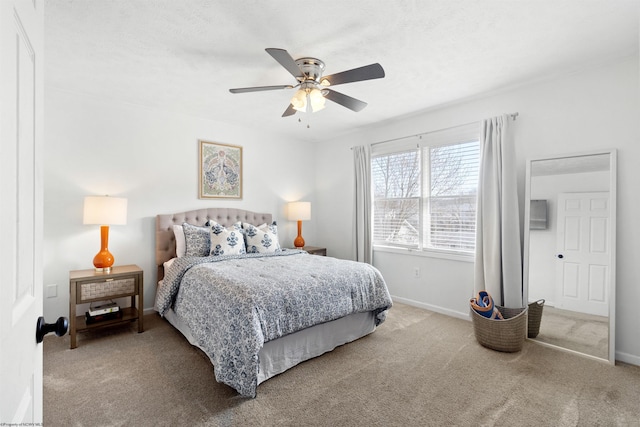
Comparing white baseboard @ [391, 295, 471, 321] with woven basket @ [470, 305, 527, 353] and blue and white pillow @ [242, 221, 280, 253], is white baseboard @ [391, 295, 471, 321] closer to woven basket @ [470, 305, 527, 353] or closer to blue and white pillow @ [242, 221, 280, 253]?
woven basket @ [470, 305, 527, 353]

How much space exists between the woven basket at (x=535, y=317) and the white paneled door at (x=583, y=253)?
15cm

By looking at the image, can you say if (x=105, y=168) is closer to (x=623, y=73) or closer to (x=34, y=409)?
(x=34, y=409)

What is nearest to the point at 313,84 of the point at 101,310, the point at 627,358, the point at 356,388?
the point at 356,388

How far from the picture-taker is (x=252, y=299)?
2.22m

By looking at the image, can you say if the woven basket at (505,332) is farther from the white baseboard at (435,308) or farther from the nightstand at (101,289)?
the nightstand at (101,289)

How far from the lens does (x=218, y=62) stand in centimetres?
264

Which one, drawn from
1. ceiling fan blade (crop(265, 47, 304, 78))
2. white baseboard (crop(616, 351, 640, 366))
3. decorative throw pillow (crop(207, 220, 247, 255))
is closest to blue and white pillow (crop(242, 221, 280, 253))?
decorative throw pillow (crop(207, 220, 247, 255))

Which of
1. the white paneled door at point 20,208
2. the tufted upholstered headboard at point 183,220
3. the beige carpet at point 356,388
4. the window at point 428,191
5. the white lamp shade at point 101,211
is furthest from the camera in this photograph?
the tufted upholstered headboard at point 183,220

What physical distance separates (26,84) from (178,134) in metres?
3.57

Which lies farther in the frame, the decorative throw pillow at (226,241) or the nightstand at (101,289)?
the decorative throw pillow at (226,241)

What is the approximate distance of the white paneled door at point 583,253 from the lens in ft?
8.89

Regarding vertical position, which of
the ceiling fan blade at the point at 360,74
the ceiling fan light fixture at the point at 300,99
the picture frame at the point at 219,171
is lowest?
the picture frame at the point at 219,171

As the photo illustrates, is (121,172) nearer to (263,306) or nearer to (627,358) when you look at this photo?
(263,306)

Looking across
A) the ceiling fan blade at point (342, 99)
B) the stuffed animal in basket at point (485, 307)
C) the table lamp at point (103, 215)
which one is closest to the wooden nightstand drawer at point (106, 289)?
the table lamp at point (103, 215)
